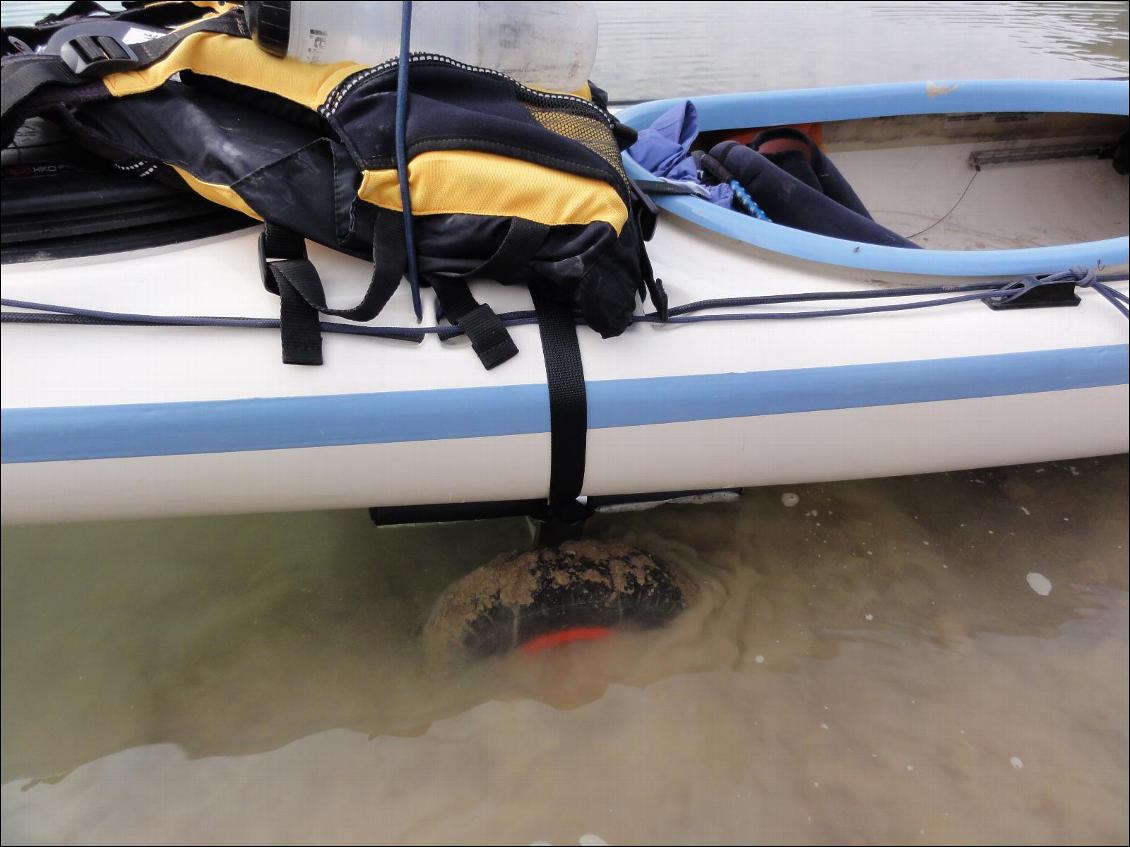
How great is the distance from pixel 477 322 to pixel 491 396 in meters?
0.12

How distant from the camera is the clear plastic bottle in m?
1.11

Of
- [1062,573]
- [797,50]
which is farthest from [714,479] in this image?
[797,50]

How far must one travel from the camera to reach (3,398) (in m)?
1.05

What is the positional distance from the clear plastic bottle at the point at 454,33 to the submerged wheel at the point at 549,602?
38.5 inches

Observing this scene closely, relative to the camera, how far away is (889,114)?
6.88 ft

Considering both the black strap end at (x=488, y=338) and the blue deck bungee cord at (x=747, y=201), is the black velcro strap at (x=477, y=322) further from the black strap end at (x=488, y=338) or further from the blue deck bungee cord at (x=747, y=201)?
the blue deck bungee cord at (x=747, y=201)

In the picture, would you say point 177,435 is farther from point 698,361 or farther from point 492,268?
point 698,361

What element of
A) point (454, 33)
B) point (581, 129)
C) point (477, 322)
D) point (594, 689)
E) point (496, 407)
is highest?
point (454, 33)

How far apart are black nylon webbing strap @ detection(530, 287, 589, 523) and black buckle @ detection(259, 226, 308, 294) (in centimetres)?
38

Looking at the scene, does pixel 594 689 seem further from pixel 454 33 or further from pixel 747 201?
pixel 454 33

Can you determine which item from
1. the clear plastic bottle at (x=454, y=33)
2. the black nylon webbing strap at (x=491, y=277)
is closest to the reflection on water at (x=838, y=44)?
the clear plastic bottle at (x=454, y=33)

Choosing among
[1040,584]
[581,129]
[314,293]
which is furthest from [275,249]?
[1040,584]

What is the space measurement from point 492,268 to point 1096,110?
2.00m

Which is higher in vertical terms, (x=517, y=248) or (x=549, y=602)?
(x=517, y=248)
